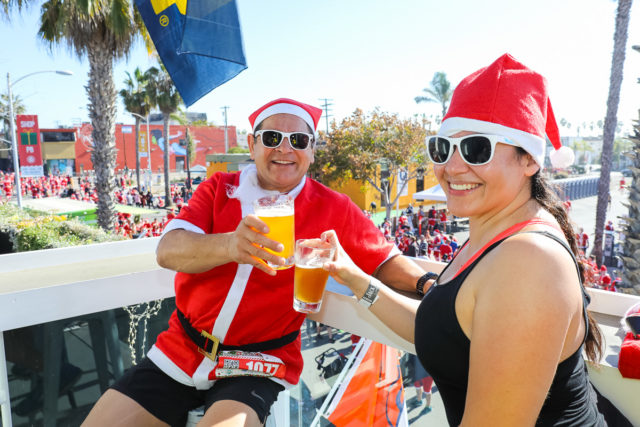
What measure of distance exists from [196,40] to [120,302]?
4.74 feet

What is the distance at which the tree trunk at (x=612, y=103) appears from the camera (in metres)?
13.3

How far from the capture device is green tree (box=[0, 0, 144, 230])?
11125mm

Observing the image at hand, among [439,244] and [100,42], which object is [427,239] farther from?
[100,42]

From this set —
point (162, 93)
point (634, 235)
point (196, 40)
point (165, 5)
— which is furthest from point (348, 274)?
point (162, 93)

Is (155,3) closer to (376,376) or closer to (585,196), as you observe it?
(376,376)

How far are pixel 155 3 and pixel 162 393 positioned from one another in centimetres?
213

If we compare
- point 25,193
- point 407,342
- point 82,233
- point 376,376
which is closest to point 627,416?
point 407,342

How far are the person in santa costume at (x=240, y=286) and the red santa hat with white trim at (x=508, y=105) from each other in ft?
2.58

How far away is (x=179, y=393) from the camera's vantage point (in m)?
1.96

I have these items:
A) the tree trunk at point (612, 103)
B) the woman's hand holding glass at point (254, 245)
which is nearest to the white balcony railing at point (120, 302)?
the woman's hand holding glass at point (254, 245)

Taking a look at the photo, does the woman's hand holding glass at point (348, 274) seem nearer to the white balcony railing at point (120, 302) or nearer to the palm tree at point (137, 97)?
the white balcony railing at point (120, 302)

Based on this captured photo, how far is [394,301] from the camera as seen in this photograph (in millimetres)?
1715

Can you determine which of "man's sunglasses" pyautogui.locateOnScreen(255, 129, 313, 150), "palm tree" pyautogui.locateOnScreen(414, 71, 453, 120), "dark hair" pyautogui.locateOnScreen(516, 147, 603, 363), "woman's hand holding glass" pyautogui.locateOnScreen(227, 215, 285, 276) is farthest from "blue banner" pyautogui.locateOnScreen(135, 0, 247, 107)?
"palm tree" pyautogui.locateOnScreen(414, 71, 453, 120)

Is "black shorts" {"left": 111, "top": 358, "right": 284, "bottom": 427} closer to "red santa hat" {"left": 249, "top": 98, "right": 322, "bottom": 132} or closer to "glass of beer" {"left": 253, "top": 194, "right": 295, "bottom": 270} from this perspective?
"glass of beer" {"left": 253, "top": 194, "right": 295, "bottom": 270}
